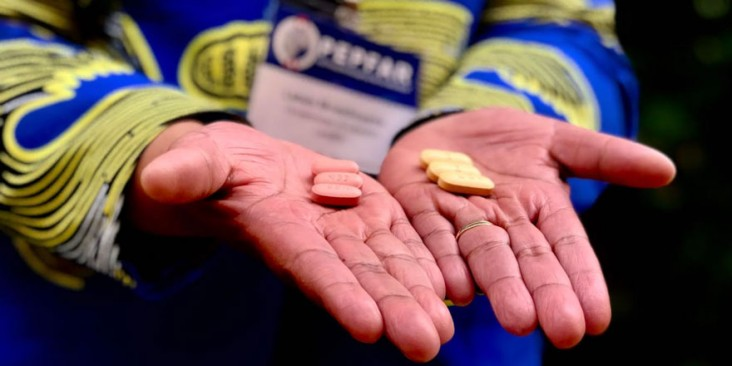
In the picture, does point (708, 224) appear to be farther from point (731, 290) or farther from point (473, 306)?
point (473, 306)

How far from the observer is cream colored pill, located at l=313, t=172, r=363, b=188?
504 mm

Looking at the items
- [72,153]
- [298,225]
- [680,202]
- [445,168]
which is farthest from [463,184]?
[680,202]

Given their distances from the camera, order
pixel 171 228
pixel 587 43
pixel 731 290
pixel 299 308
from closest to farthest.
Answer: pixel 171 228 → pixel 299 308 → pixel 587 43 → pixel 731 290

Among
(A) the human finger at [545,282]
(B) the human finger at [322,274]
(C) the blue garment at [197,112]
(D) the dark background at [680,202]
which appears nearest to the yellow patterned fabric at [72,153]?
(C) the blue garment at [197,112]

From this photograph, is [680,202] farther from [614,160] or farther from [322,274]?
[322,274]

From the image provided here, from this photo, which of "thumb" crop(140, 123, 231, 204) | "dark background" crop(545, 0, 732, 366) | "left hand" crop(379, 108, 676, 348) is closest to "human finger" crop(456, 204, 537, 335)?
"left hand" crop(379, 108, 676, 348)

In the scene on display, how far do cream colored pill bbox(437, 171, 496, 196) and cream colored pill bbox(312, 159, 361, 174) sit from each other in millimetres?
60

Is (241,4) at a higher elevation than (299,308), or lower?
higher

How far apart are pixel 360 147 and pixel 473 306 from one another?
0.18m

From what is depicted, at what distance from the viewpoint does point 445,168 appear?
1.80 feet

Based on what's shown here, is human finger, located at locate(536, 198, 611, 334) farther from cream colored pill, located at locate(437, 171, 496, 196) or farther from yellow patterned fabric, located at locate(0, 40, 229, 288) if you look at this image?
yellow patterned fabric, located at locate(0, 40, 229, 288)

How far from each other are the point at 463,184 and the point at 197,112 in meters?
0.18

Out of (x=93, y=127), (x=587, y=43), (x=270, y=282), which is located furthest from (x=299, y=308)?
(x=587, y=43)

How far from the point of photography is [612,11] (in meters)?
0.78
